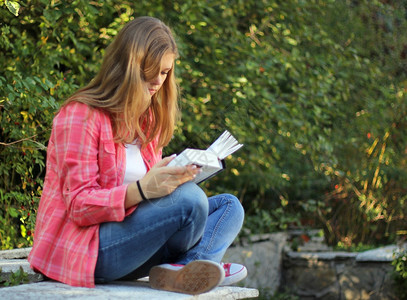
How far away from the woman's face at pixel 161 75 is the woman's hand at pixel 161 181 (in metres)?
0.39

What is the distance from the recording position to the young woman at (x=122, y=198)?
6.79 ft

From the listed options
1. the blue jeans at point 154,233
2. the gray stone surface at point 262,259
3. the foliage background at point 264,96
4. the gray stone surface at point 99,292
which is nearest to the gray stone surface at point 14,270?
the gray stone surface at point 99,292

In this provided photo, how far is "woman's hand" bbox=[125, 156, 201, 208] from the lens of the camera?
204 cm

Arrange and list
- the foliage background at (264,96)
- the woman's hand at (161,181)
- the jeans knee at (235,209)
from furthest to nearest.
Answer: the foliage background at (264,96) < the jeans knee at (235,209) < the woman's hand at (161,181)

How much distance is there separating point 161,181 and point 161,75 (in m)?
0.48

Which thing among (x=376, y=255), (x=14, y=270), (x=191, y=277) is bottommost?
(x=376, y=255)

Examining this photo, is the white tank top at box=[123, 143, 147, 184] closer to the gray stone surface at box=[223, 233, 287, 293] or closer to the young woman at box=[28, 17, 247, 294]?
the young woman at box=[28, 17, 247, 294]

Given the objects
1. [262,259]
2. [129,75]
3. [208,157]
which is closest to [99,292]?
[208,157]

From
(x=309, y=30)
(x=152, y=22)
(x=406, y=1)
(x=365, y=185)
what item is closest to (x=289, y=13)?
(x=309, y=30)

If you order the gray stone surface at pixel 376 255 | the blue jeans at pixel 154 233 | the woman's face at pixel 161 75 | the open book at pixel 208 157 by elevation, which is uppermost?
the woman's face at pixel 161 75

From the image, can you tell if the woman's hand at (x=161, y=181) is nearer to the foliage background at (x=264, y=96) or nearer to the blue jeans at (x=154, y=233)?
the blue jeans at (x=154, y=233)

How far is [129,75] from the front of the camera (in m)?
2.22

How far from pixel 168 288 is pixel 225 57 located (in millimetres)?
2774

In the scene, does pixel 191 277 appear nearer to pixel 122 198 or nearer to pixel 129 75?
pixel 122 198
